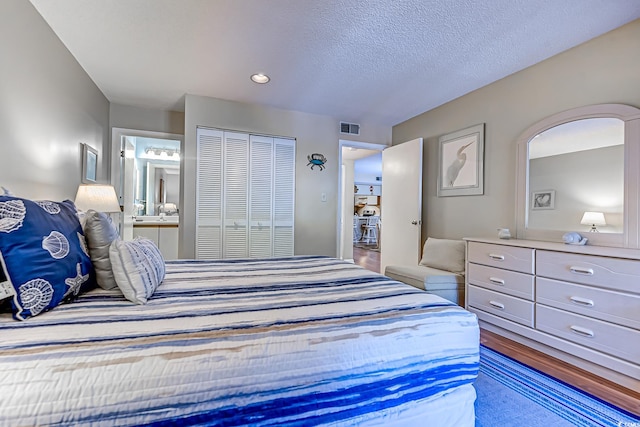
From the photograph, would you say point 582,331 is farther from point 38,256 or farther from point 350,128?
point 350,128

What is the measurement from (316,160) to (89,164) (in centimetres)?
262

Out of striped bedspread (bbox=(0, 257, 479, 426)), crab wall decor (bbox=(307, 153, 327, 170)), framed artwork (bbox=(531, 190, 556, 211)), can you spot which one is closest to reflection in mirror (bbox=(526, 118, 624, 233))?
framed artwork (bbox=(531, 190, 556, 211))

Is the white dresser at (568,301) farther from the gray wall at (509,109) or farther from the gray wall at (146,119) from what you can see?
the gray wall at (146,119)

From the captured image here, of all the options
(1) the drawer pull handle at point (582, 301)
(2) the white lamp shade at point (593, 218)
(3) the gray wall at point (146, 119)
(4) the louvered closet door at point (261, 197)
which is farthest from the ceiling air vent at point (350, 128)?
(1) the drawer pull handle at point (582, 301)

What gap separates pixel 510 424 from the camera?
144 centimetres

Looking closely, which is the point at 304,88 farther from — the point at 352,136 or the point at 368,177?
the point at 368,177

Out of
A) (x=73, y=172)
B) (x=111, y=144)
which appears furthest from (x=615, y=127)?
(x=111, y=144)

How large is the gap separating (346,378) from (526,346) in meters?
2.12

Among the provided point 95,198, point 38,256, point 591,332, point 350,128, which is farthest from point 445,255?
point 95,198

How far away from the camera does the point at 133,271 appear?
1234 mm

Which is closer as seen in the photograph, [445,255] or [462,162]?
[445,255]

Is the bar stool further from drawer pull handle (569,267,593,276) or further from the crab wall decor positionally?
drawer pull handle (569,267,593,276)

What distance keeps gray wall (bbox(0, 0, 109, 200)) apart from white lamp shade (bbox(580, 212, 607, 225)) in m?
4.01

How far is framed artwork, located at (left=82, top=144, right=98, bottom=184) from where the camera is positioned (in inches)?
113
